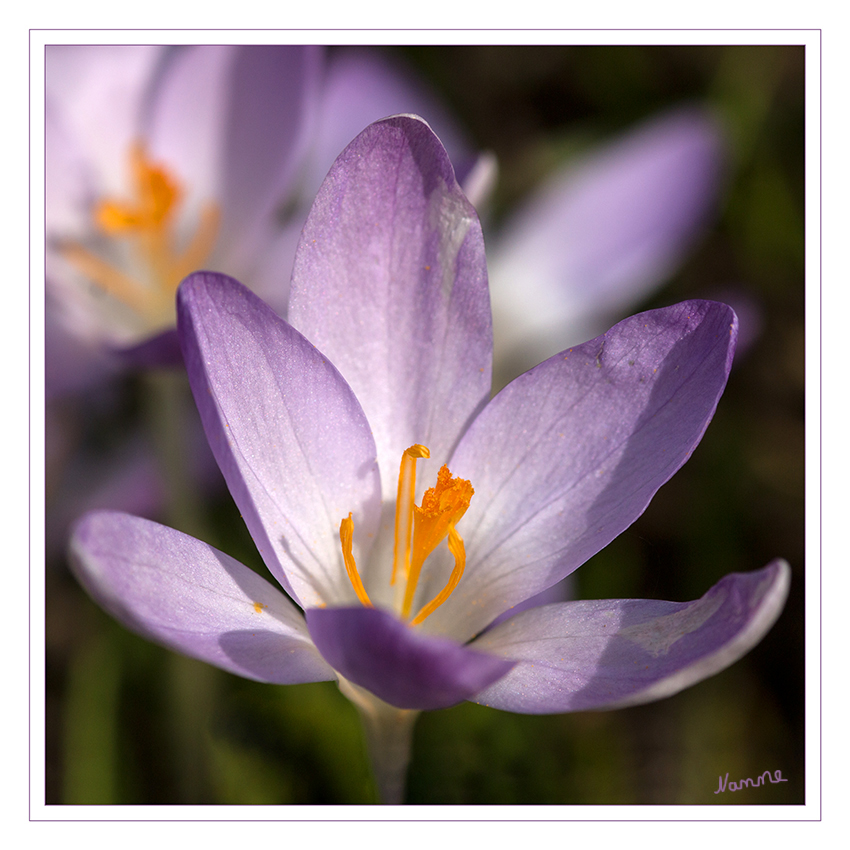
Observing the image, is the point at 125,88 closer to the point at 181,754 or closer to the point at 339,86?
the point at 339,86

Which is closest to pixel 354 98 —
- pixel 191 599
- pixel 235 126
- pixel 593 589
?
pixel 235 126

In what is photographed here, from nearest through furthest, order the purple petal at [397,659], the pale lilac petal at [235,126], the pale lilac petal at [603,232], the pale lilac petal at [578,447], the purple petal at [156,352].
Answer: the purple petal at [397,659] < the pale lilac petal at [578,447] < the purple petal at [156,352] < the pale lilac petal at [235,126] < the pale lilac petal at [603,232]

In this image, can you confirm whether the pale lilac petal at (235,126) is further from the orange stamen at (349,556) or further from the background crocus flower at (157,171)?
the orange stamen at (349,556)

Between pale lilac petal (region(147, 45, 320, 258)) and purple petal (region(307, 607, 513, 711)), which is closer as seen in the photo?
purple petal (region(307, 607, 513, 711))

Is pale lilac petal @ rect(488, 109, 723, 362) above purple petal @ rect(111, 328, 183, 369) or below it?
above
